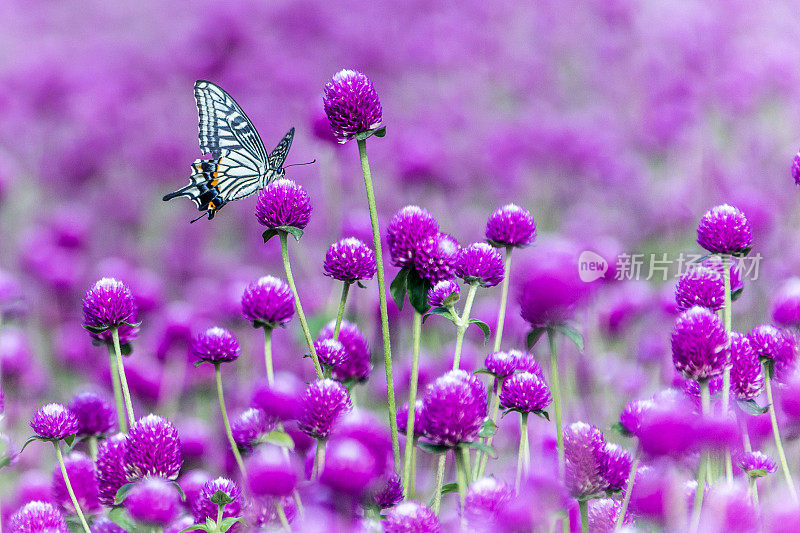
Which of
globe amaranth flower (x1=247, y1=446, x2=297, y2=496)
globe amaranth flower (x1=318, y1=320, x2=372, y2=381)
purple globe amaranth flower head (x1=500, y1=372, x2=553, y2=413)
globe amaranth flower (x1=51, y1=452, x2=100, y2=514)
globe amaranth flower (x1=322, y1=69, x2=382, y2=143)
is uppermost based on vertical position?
globe amaranth flower (x1=322, y1=69, x2=382, y2=143)

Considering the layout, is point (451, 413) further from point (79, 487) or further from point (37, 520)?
point (79, 487)

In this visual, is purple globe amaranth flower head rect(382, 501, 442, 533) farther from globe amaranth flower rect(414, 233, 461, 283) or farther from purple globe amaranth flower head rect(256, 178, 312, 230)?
purple globe amaranth flower head rect(256, 178, 312, 230)

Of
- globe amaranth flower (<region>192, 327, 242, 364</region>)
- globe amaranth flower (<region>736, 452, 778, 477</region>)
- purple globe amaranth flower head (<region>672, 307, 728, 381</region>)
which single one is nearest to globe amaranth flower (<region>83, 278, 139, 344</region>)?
globe amaranth flower (<region>192, 327, 242, 364</region>)

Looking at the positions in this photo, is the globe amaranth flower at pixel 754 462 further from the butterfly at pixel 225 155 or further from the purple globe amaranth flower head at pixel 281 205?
the butterfly at pixel 225 155

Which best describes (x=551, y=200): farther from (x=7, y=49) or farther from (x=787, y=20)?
(x=7, y=49)

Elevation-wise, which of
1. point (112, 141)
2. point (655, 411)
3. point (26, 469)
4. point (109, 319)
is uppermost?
point (112, 141)

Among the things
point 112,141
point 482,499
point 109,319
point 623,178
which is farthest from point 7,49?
point 482,499
